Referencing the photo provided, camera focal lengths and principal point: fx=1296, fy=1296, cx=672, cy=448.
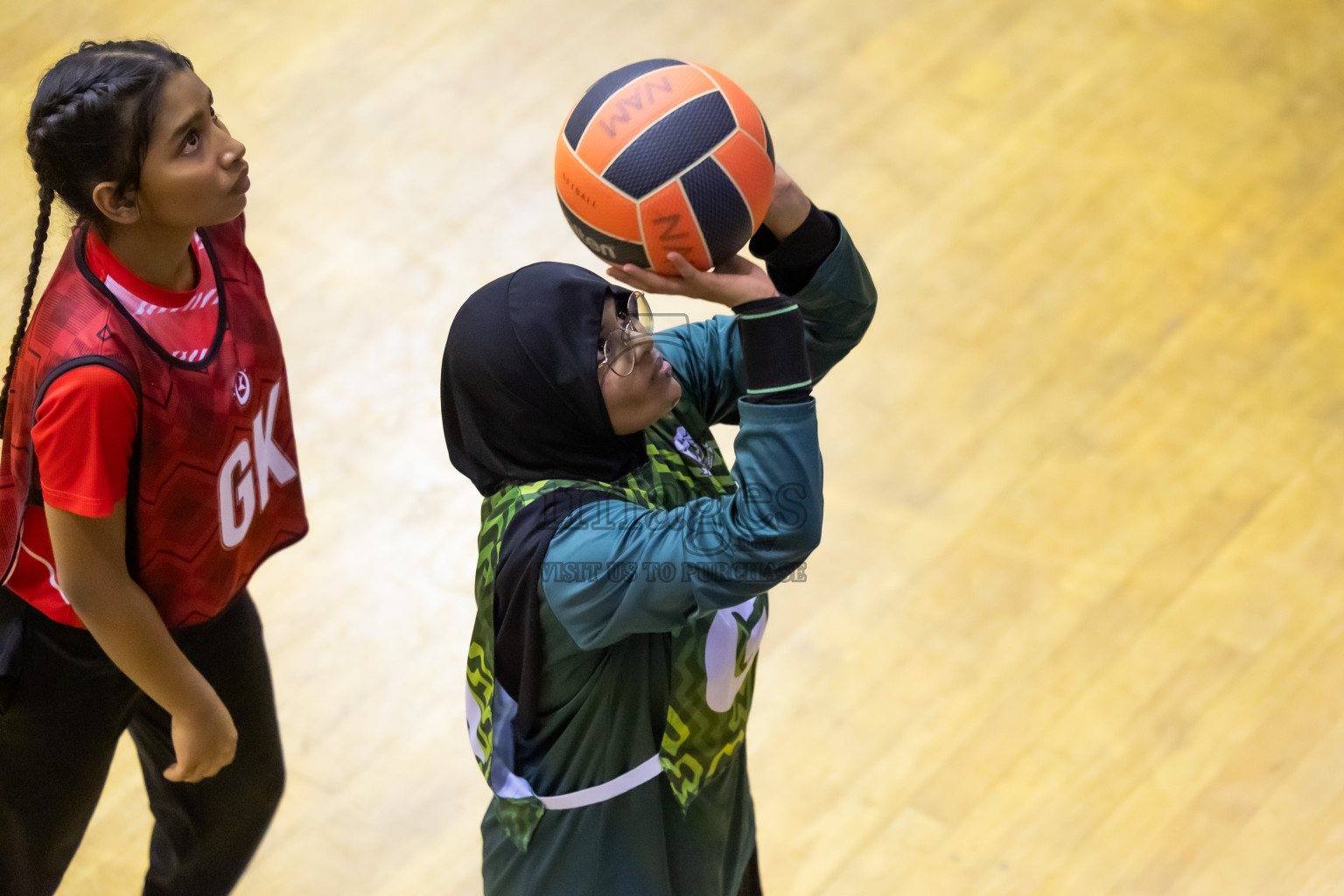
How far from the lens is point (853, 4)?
4105mm

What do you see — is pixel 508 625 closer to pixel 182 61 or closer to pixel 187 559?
pixel 187 559

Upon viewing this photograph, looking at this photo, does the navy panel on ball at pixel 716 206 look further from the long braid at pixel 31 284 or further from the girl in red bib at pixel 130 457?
the long braid at pixel 31 284

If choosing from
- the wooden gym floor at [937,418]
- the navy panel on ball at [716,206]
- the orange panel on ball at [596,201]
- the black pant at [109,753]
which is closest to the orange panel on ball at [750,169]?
the navy panel on ball at [716,206]

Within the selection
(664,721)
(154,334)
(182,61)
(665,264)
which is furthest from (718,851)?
(182,61)

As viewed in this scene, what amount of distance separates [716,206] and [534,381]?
0.28 meters

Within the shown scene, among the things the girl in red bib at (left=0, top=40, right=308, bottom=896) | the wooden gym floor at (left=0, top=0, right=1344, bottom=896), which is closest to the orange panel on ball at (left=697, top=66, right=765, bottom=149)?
the girl in red bib at (left=0, top=40, right=308, bottom=896)

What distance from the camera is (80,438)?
1.52m

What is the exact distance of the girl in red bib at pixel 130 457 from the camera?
1.54 metres

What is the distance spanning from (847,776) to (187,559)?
1364 mm

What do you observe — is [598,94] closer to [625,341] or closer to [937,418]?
[625,341]

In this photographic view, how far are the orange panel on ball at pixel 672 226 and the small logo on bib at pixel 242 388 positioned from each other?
0.64 m

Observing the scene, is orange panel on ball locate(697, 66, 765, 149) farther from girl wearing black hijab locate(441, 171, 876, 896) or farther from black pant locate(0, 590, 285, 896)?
black pant locate(0, 590, 285, 896)

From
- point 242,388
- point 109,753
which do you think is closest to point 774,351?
point 242,388

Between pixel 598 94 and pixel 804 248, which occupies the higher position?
pixel 598 94
